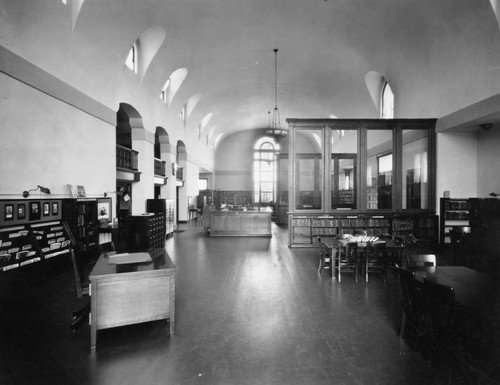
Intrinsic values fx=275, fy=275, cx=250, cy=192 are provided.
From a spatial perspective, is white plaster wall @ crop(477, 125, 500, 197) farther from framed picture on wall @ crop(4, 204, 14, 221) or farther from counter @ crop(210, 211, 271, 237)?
framed picture on wall @ crop(4, 204, 14, 221)

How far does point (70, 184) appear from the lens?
18.0ft

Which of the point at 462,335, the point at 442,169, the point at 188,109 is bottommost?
the point at 462,335

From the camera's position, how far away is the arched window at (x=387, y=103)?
985cm

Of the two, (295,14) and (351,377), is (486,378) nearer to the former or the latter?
(351,377)

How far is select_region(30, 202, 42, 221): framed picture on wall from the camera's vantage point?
435cm

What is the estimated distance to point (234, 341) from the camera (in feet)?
9.37

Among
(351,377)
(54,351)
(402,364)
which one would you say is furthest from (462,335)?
(54,351)

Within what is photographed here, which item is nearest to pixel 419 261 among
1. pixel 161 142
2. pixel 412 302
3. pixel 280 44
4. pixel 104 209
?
pixel 412 302

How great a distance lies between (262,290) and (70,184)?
4287mm

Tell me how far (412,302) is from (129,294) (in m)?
2.77

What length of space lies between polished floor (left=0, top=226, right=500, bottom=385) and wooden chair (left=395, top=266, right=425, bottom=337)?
0.20 metres

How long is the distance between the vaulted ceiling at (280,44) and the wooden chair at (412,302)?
5.63 m

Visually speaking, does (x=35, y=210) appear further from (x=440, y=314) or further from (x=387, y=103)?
(x=387, y=103)

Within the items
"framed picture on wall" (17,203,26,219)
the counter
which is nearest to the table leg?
"framed picture on wall" (17,203,26,219)
